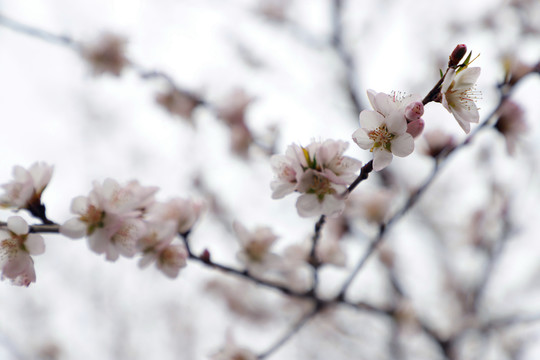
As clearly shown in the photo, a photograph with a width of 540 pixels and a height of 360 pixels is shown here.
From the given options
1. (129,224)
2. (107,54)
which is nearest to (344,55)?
(107,54)

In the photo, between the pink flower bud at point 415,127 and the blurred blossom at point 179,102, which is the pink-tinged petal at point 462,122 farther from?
the blurred blossom at point 179,102

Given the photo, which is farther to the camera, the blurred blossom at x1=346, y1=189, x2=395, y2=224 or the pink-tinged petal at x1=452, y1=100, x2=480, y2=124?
the blurred blossom at x1=346, y1=189, x2=395, y2=224

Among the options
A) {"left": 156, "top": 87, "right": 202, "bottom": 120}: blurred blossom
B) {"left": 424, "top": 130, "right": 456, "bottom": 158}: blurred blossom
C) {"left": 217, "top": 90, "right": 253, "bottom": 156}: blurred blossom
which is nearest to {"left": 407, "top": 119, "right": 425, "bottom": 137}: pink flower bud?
{"left": 424, "top": 130, "right": 456, "bottom": 158}: blurred blossom

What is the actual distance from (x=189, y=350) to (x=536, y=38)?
574 cm

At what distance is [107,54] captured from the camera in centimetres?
189

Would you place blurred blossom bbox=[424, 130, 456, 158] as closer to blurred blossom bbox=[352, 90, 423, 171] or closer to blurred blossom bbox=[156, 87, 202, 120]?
blurred blossom bbox=[352, 90, 423, 171]

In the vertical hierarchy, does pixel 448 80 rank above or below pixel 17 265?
above

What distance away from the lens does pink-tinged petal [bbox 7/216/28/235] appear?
0.81 m

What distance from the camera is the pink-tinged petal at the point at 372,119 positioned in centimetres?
75

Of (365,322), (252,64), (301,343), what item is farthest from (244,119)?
(301,343)

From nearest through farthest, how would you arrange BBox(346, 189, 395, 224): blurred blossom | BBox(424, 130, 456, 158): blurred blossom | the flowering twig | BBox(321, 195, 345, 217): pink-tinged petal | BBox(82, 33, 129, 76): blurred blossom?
BBox(321, 195, 345, 217): pink-tinged petal
BBox(424, 130, 456, 158): blurred blossom
BBox(346, 189, 395, 224): blurred blossom
BBox(82, 33, 129, 76): blurred blossom
the flowering twig

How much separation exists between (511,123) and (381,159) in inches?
28.6

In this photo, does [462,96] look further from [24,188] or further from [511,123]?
[24,188]

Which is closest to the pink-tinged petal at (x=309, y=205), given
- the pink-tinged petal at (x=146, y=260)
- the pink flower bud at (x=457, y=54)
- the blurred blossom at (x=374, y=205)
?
the pink flower bud at (x=457, y=54)
